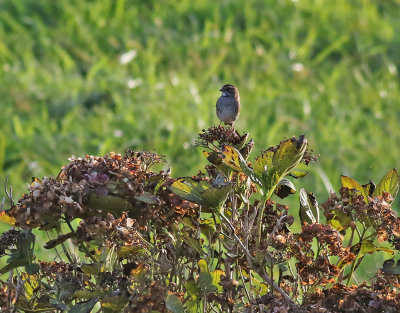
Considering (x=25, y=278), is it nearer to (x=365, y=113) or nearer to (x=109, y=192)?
(x=109, y=192)

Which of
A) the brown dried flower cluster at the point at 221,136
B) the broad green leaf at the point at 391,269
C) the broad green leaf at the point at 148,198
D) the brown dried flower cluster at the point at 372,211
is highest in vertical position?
the brown dried flower cluster at the point at 221,136

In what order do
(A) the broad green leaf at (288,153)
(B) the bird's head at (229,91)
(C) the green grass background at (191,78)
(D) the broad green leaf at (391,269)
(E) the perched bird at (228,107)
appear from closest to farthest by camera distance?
(A) the broad green leaf at (288,153) → (D) the broad green leaf at (391,269) → (E) the perched bird at (228,107) → (B) the bird's head at (229,91) → (C) the green grass background at (191,78)

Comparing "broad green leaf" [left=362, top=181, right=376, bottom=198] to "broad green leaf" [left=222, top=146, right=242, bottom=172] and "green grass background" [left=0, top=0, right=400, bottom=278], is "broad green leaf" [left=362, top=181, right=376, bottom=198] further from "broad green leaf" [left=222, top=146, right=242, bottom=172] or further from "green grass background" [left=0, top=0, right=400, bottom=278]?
"green grass background" [left=0, top=0, right=400, bottom=278]

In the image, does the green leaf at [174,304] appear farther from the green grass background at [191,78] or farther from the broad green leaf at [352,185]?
the green grass background at [191,78]

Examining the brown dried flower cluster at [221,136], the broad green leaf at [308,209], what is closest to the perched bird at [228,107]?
the broad green leaf at [308,209]

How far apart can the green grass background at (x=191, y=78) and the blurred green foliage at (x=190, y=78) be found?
0.01 m

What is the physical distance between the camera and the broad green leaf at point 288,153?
173 centimetres

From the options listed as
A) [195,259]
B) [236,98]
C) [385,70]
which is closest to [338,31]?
[385,70]

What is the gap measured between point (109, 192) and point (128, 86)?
4825mm

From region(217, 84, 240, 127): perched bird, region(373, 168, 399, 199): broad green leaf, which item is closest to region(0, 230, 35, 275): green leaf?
region(373, 168, 399, 199): broad green leaf

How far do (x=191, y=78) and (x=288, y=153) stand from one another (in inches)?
205

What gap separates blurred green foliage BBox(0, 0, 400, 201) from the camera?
5793 millimetres

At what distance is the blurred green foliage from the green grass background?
1cm

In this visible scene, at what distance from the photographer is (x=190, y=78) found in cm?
687
